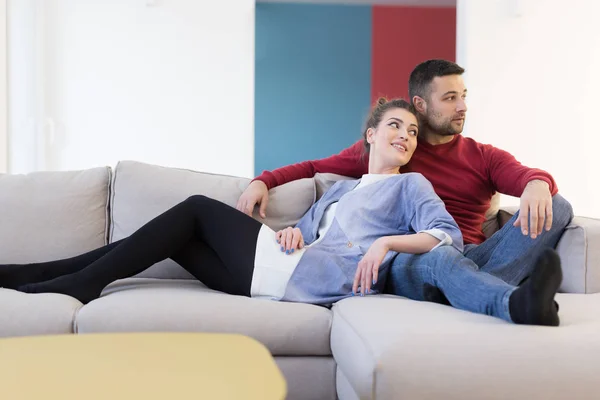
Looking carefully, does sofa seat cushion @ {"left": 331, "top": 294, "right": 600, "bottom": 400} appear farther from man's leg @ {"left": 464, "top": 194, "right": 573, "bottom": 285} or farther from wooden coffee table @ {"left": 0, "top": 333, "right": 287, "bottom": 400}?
man's leg @ {"left": 464, "top": 194, "right": 573, "bottom": 285}

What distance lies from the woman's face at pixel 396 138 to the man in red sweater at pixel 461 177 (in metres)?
0.17

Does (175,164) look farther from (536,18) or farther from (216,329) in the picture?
(216,329)

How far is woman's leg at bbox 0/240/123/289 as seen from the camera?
220 centimetres

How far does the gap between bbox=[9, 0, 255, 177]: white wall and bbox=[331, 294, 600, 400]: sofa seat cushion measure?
399cm

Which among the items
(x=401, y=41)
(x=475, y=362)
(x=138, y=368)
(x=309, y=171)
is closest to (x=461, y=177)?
(x=309, y=171)

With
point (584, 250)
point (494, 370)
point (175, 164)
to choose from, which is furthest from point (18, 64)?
point (494, 370)

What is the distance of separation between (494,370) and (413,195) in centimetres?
88

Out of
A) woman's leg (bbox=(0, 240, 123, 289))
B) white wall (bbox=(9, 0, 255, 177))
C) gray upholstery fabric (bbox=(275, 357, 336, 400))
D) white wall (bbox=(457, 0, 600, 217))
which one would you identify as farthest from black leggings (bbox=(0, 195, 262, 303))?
white wall (bbox=(457, 0, 600, 217))

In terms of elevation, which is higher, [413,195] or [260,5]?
[260,5]

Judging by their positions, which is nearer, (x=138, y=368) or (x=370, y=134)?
(x=138, y=368)

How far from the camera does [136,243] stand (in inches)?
83.0

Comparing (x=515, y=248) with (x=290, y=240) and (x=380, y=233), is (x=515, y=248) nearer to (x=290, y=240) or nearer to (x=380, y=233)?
(x=380, y=233)

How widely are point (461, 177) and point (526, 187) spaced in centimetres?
37

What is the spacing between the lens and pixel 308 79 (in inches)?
277
